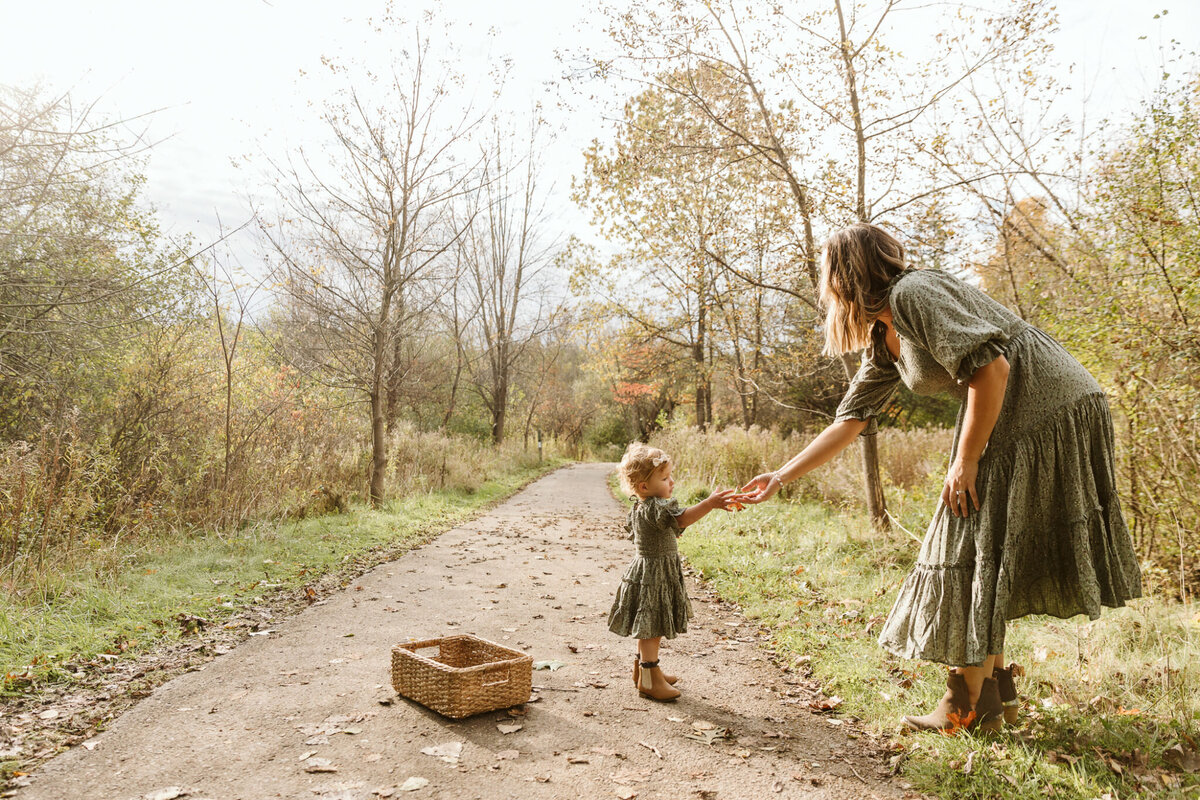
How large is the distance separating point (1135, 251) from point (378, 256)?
33.3ft

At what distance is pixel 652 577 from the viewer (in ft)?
13.0

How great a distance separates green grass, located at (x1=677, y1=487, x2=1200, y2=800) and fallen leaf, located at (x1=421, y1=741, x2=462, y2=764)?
6.50 ft

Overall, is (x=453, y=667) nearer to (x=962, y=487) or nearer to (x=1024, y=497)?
(x=962, y=487)

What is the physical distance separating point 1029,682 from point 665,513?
218 cm

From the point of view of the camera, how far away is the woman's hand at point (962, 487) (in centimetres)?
279

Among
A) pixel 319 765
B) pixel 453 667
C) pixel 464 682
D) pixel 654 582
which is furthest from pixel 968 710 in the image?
pixel 319 765

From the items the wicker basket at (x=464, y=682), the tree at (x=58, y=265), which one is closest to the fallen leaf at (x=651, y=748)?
the wicker basket at (x=464, y=682)

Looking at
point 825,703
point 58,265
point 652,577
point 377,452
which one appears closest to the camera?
point 825,703

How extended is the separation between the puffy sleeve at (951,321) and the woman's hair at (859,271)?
0.15m

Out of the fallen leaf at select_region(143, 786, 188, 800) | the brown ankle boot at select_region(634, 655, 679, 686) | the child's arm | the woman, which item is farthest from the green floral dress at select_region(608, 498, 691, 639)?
the fallen leaf at select_region(143, 786, 188, 800)

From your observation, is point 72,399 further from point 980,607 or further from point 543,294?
point 543,294

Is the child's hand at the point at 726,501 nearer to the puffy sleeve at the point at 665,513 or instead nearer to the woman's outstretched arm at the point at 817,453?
the woman's outstretched arm at the point at 817,453

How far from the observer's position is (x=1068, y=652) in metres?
4.26

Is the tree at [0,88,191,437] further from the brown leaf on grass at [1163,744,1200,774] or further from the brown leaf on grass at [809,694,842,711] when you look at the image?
the brown leaf on grass at [1163,744,1200,774]
